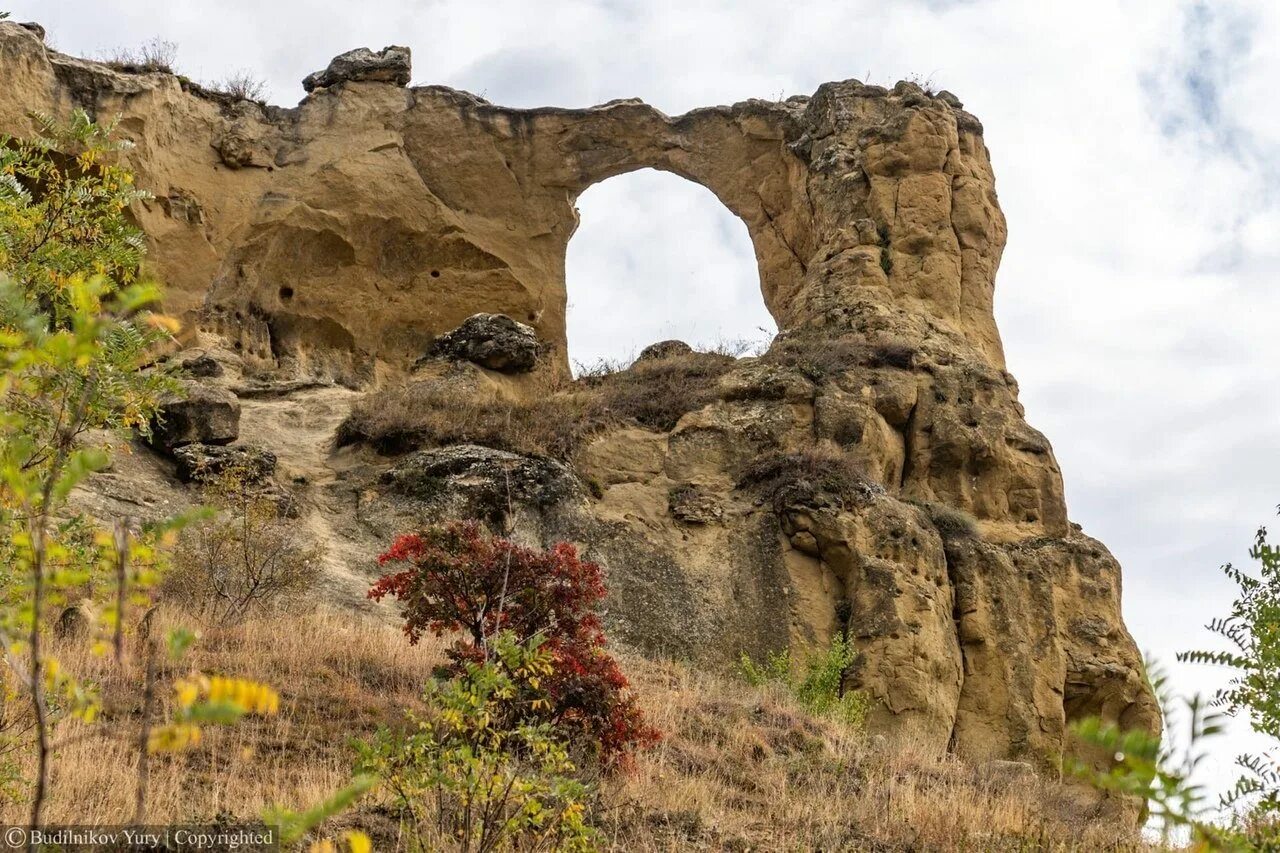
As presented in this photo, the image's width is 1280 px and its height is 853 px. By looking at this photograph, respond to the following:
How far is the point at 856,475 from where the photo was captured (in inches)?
665

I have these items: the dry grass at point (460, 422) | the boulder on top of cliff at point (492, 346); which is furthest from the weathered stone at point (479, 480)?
the boulder on top of cliff at point (492, 346)

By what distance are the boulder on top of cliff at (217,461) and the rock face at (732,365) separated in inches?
25.1

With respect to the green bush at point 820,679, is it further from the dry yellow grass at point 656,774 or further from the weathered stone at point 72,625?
the weathered stone at point 72,625

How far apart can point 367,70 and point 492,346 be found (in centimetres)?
791

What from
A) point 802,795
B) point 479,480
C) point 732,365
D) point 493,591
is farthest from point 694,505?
point 802,795

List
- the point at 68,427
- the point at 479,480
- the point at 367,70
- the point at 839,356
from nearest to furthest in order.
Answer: the point at 68,427 < the point at 479,480 < the point at 839,356 < the point at 367,70

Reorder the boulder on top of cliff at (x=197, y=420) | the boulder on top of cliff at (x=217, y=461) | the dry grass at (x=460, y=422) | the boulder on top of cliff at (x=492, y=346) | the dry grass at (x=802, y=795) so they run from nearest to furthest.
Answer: the dry grass at (x=802, y=795) → the boulder on top of cliff at (x=217, y=461) → the boulder on top of cliff at (x=197, y=420) → the dry grass at (x=460, y=422) → the boulder on top of cliff at (x=492, y=346)

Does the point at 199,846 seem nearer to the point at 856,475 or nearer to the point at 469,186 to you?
the point at 856,475

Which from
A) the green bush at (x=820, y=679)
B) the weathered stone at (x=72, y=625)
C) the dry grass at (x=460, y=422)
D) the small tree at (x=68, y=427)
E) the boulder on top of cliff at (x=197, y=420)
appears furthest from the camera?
the dry grass at (x=460, y=422)

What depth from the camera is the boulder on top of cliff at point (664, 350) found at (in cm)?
2253

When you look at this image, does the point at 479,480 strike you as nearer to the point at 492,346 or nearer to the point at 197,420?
the point at 197,420

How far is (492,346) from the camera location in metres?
20.5

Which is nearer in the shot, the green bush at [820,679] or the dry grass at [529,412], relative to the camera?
the green bush at [820,679]

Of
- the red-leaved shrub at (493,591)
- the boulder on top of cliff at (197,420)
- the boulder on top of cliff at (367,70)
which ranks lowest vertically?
the red-leaved shrub at (493,591)
